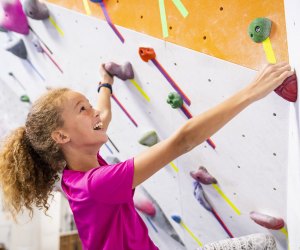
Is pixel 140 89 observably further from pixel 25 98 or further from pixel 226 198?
pixel 25 98

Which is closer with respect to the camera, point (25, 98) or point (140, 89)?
point (140, 89)

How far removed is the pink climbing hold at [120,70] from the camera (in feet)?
4.74

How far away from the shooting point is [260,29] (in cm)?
101

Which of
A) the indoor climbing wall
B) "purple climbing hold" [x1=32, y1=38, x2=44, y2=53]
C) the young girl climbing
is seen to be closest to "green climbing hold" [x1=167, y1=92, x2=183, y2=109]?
the indoor climbing wall

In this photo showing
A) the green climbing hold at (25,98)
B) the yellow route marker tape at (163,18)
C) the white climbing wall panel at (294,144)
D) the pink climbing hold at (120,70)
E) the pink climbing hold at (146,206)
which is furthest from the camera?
the green climbing hold at (25,98)

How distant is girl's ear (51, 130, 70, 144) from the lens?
1.15 m

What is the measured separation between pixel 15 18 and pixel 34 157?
2.49ft

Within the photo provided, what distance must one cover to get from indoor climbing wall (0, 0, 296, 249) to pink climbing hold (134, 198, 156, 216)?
0.04 metres

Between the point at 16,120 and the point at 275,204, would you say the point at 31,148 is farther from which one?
the point at 16,120

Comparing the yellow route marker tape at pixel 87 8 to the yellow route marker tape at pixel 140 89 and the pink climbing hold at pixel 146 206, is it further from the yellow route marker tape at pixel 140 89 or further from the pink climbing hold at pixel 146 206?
the pink climbing hold at pixel 146 206

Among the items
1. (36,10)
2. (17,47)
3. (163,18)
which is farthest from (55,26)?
(163,18)

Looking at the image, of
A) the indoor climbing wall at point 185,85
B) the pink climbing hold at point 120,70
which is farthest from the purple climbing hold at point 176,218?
the pink climbing hold at point 120,70

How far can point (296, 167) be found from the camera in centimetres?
103

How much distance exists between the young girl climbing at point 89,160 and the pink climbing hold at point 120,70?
0.31 m
